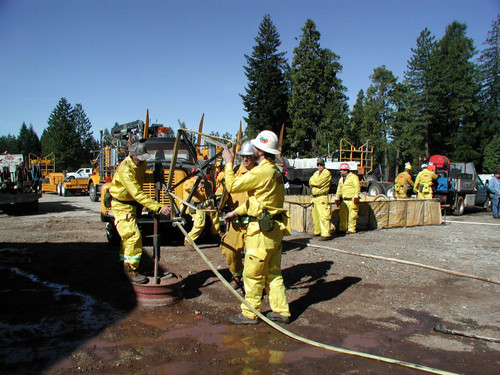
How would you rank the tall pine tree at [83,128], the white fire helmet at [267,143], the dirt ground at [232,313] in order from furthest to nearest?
the tall pine tree at [83,128] → the white fire helmet at [267,143] → the dirt ground at [232,313]

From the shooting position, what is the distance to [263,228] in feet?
13.2

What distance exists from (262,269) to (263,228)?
1.48 ft

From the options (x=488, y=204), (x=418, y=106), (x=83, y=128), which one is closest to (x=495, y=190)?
(x=488, y=204)

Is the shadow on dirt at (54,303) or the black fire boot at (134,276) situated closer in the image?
the shadow on dirt at (54,303)

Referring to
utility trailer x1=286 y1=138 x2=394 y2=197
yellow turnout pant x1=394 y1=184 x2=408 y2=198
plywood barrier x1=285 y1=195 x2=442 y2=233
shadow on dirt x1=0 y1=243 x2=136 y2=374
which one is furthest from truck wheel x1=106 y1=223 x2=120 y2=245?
utility trailer x1=286 y1=138 x2=394 y2=197

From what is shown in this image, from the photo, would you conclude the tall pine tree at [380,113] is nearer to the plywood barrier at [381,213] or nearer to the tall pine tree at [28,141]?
the plywood barrier at [381,213]

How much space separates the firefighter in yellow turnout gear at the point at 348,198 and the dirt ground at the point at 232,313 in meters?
2.18

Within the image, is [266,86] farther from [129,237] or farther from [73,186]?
[129,237]

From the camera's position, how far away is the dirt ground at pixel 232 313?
3.33 metres

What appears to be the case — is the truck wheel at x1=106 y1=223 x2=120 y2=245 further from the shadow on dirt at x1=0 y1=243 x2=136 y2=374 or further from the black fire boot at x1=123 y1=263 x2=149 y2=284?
the black fire boot at x1=123 y1=263 x2=149 y2=284

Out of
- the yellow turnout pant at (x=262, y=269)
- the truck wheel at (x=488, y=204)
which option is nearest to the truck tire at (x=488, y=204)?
the truck wheel at (x=488, y=204)

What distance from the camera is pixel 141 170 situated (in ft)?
17.5

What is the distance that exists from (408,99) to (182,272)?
1836 inches

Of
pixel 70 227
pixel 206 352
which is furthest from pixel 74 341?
pixel 70 227
